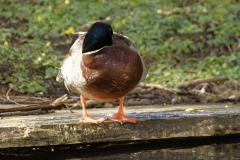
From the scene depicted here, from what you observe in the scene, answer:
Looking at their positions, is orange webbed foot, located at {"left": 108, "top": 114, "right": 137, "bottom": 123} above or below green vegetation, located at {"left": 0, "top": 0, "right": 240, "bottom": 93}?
above

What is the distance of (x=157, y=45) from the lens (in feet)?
25.0

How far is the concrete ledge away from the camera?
3.75m

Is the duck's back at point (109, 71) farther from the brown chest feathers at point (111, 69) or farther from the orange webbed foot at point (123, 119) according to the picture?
the orange webbed foot at point (123, 119)

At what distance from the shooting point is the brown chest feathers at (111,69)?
3564mm

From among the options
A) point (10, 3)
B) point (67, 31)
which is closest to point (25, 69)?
point (67, 31)

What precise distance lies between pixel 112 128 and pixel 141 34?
398 centimetres

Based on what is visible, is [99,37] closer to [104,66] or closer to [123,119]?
[104,66]

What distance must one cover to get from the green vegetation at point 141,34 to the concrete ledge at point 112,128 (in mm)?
1885

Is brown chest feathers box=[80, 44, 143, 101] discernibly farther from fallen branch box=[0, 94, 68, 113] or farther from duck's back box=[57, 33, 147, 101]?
fallen branch box=[0, 94, 68, 113]

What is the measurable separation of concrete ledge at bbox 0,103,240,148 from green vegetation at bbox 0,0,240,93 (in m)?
1.89

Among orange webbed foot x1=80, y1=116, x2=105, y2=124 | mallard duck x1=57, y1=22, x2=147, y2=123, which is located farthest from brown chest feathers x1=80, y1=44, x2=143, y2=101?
orange webbed foot x1=80, y1=116, x2=105, y2=124

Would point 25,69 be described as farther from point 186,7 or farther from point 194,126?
point 186,7

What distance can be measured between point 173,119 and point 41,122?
3.61 ft

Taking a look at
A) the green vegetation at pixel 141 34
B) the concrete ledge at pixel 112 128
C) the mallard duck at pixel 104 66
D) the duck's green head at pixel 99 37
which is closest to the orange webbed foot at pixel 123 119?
the concrete ledge at pixel 112 128
